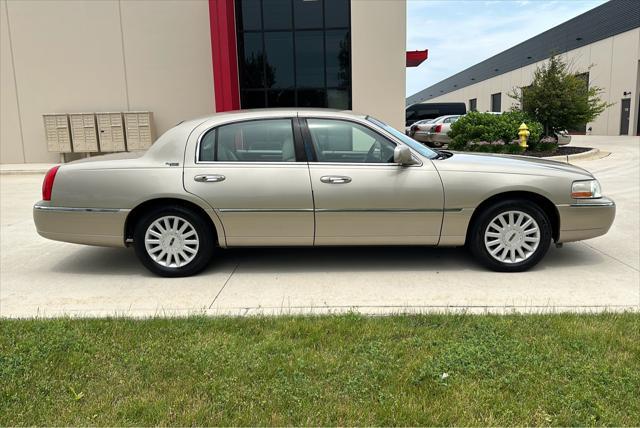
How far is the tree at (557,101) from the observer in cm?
1677

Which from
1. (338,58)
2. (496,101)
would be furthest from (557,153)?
(496,101)

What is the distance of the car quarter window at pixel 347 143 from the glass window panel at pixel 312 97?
1190 centimetres

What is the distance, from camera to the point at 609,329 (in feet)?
11.4

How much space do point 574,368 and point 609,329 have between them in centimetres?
71

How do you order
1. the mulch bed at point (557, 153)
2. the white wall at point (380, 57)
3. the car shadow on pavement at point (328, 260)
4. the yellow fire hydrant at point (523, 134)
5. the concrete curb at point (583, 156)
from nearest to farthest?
1. the car shadow on pavement at point (328, 260)
2. the yellow fire hydrant at point (523, 134)
3. the white wall at point (380, 57)
4. the concrete curb at point (583, 156)
5. the mulch bed at point (557, 153)

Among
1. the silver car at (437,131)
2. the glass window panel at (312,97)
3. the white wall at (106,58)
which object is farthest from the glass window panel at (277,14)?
the silver car at (437,131)

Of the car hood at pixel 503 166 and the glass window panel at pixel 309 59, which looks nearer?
the car hood at pixel 503 166

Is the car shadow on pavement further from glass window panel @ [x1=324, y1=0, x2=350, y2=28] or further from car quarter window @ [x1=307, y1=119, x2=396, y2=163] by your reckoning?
glass window panel @ [x1=324, y1=0, x2=350, y2=28]

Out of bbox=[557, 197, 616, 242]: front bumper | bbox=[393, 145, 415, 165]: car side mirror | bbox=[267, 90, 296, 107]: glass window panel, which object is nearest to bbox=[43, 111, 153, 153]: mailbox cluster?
bbox=[267, 90, 296, 107]: glass window panel

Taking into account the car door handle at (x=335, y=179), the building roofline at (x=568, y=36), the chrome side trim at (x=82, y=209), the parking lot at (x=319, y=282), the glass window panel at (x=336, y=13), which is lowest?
the parking lot at (x=319, y=282)

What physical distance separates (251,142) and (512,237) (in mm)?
2680

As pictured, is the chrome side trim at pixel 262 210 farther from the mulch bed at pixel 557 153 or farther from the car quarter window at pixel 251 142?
the mulch bed at pixel 557 153

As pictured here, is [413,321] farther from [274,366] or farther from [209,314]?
[209,314]

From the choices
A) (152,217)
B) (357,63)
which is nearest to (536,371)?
(152,217)
